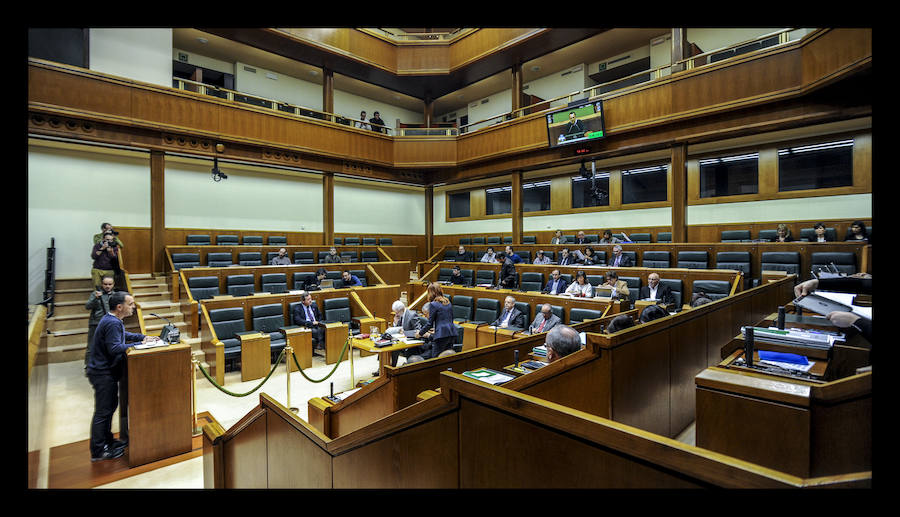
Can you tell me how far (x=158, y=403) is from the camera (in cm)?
295

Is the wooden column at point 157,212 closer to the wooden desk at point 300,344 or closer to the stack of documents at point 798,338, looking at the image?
the wooden desk at point 300,344

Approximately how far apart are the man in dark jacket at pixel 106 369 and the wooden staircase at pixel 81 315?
2.17m

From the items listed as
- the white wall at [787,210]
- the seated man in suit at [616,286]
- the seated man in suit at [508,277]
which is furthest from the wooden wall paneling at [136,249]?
the white wall at [787,210]

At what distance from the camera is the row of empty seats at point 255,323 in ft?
16.4

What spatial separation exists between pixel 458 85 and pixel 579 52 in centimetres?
329

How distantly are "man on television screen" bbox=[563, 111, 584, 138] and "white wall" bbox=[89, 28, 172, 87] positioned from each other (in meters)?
7.85

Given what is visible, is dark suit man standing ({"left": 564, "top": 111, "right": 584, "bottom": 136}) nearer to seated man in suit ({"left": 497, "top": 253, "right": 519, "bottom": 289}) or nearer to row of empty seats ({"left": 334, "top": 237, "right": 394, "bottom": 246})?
seated man in suit ({"left": 497, "top": 253, "right": 519, "bottom": 289})

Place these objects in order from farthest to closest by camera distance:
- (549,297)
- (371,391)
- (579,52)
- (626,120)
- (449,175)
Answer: (449,175), (579,52), (626,120), (549,297), (371,391)

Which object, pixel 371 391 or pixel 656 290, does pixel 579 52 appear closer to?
pixel 656 290

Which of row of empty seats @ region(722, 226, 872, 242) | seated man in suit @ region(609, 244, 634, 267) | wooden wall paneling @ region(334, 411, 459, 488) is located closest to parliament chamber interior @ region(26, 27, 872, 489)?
wooden wall paneling @ region(334, 411, 459, 488)

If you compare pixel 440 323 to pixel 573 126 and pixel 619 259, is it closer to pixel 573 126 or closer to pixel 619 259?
pixel 619 259
